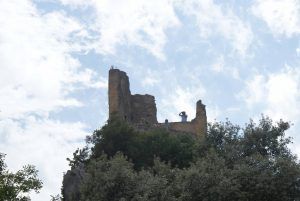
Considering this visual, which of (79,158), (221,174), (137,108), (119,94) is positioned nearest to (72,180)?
(79,158)

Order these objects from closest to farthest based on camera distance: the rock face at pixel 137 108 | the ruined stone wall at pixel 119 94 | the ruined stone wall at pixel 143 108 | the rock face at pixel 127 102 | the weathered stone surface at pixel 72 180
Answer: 1. the weathered stone surface at pixel 72 180
2. the rock face at pixel 137 108
3. the ruined stone wall at pixel 119 94
4. the rock face at pixel 127 102
5. the ruined stone wall at pixel 143 108

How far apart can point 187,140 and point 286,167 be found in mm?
27541

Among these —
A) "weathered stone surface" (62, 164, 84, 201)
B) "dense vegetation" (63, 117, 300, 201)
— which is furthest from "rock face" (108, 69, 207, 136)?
"dense vegetation" (63, 117, 300, 201)

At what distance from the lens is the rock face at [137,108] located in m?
69.8

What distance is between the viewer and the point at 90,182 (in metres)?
32.4

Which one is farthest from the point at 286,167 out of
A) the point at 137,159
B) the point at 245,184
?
the point at 137,159

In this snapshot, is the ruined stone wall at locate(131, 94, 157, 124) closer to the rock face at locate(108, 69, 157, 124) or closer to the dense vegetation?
the rock face at locate(108, 69, 157, 124)

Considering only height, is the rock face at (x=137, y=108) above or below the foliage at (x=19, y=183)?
above

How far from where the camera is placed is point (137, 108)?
246 ft

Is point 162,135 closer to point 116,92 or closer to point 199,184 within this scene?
point 116,92

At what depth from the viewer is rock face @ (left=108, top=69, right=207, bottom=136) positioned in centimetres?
6981

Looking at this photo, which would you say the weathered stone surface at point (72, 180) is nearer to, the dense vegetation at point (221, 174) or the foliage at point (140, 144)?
the foliage at point (140, 144)

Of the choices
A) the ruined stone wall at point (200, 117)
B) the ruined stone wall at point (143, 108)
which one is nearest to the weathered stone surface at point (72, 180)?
the ruined stone wall at point (200, 117)

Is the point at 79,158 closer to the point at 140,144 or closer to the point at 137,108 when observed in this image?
the point at 140,144
